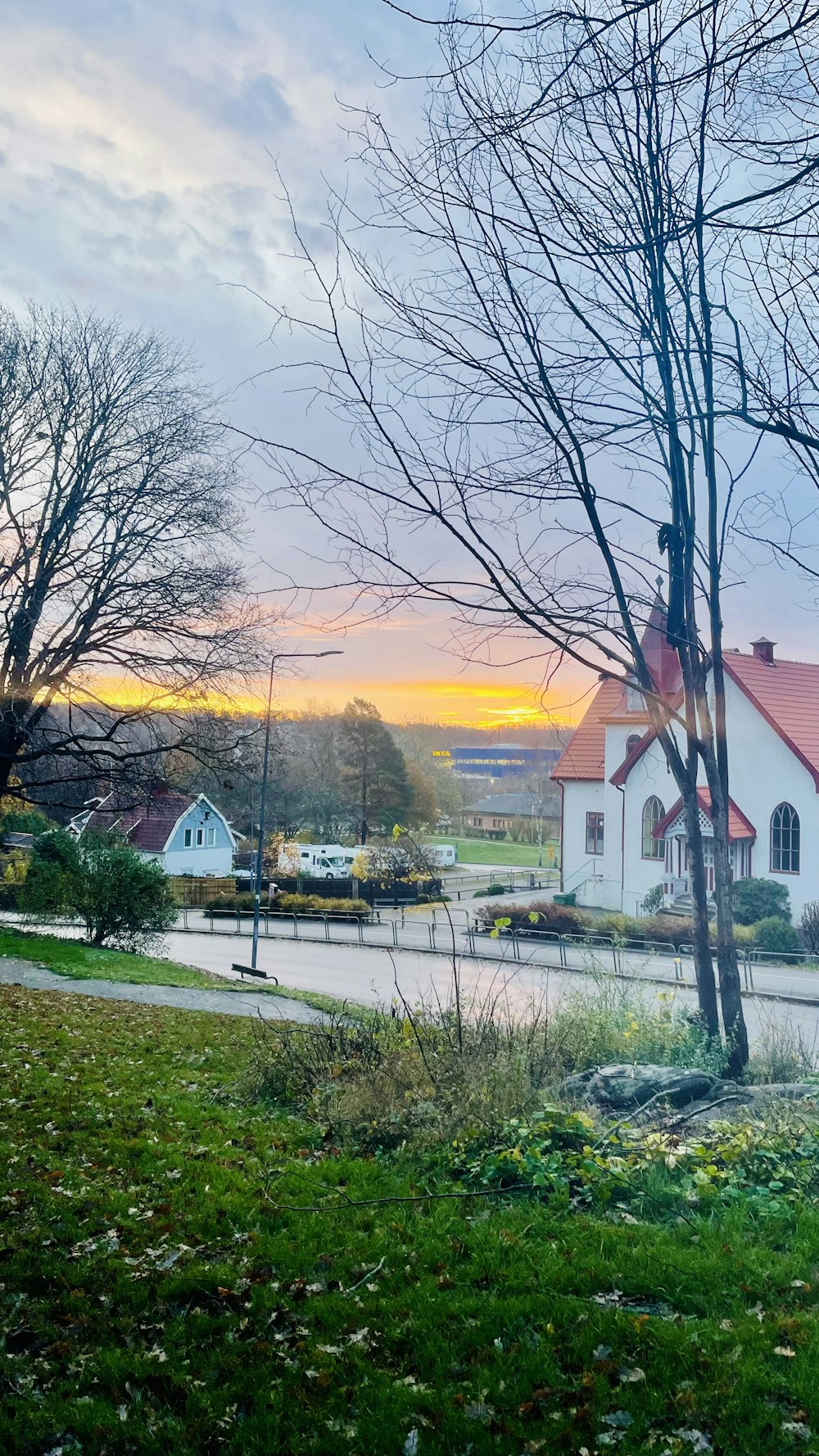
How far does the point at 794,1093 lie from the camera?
5863 mm

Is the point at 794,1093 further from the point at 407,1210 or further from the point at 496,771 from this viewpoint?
the point at 496,771

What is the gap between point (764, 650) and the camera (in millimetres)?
26016

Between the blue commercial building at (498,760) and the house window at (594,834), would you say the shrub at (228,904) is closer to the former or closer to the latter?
the blue commercial building at (498,760)

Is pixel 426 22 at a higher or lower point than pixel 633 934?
higher

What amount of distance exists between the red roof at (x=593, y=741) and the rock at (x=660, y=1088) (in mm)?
22862

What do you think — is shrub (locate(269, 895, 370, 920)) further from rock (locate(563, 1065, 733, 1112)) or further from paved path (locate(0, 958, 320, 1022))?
rock (locate(563, 1065, 733, 1112))

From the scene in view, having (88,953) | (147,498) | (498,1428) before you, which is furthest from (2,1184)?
(88,953)

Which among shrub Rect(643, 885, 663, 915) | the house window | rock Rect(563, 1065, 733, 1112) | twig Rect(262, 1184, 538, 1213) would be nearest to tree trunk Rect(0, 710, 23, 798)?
rock Rect(563, 1065, 733, 1112)

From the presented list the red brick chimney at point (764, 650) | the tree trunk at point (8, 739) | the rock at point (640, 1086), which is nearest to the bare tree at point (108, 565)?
the tree trunk at point (8, 739)

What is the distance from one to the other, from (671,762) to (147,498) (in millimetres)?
9355

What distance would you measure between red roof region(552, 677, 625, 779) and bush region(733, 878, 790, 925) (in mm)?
7470

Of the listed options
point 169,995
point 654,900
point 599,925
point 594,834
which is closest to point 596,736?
point 594,834

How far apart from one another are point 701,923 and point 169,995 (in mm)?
10283

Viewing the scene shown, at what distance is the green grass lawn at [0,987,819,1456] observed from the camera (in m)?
2.91
